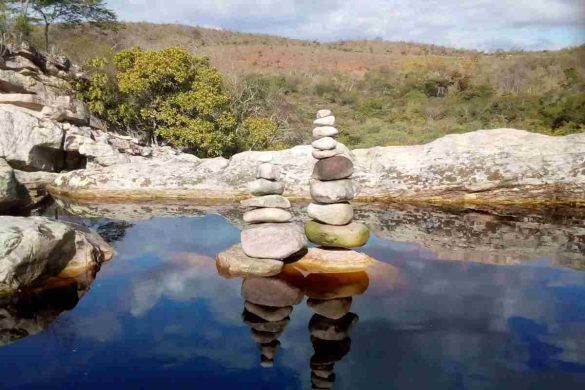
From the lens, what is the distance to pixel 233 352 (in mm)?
6559

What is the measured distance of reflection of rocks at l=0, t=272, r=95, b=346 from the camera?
709 cm

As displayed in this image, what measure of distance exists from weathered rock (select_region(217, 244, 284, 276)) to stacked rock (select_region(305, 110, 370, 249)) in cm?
136

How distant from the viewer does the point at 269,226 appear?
9.97 meters

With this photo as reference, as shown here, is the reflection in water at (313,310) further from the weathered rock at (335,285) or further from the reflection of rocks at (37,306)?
the reflection of rocks at (37,306)

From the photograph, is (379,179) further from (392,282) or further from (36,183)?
(36,183)

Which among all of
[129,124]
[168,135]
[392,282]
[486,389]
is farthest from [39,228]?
[129,124]

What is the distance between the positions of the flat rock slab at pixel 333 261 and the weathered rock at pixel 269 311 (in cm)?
186

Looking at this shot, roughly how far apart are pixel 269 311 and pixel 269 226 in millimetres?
2453

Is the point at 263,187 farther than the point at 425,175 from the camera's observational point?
No

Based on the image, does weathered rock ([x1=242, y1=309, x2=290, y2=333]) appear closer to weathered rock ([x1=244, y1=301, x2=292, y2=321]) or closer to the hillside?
weathered rock ([x1=244, y1=301, x2=292, y2=321])

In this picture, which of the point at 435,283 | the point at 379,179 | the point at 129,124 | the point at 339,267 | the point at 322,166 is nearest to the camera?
the point at 435,283

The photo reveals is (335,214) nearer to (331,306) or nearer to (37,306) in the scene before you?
(331,306)

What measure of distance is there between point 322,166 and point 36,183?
11257 millimetres

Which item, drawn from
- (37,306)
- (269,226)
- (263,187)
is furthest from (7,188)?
(269,226)
